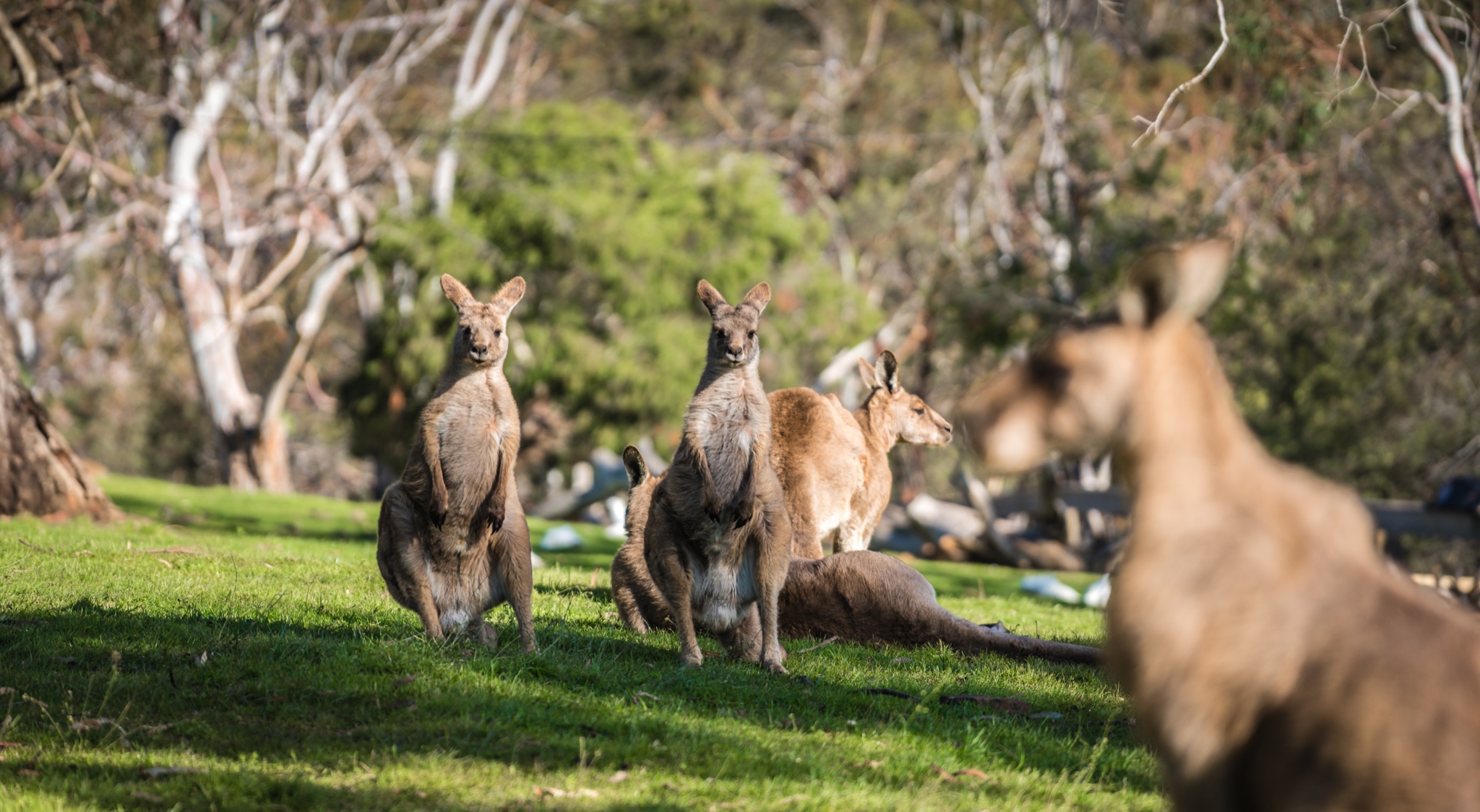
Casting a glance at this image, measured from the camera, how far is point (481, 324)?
265 inches

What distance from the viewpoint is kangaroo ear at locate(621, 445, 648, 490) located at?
7.76 metres

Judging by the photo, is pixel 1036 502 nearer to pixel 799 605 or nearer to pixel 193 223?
pixel 799 605

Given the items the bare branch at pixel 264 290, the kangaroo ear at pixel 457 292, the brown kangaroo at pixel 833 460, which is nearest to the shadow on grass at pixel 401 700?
the kangaroo ear at pixel 457 292

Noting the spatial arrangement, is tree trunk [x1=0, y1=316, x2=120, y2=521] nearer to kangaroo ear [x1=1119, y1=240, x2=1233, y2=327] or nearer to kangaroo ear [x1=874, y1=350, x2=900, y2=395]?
kangaroo ear [x1=874, y1=350, x2=900, y2=395]

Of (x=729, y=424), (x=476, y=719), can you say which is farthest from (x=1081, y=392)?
(x=729, y=424)

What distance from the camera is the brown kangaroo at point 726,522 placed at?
6629mm

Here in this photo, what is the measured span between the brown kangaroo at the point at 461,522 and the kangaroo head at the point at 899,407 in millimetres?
4560

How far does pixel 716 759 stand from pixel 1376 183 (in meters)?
19.1

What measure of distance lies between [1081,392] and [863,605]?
4.42m

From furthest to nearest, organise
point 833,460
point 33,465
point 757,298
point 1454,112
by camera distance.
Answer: point 1454,112, point 33,465, point 833,460, point 757,298

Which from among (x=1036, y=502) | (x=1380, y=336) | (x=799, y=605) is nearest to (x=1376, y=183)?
(x=1380, y=336)

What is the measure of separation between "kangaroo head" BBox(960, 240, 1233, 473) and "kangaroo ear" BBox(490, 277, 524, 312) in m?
4.06

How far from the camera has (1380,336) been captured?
24.7 metres

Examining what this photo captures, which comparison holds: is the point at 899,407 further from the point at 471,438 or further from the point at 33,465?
Result: the point at 33,465
